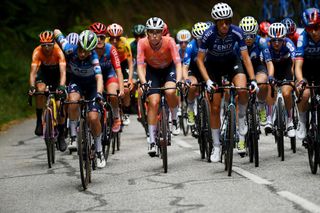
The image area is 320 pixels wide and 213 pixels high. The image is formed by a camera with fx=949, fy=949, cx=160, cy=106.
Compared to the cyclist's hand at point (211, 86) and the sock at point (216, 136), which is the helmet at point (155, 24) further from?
the sock at point (216, 136)

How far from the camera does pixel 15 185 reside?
39.0ft

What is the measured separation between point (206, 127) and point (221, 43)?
144 cm

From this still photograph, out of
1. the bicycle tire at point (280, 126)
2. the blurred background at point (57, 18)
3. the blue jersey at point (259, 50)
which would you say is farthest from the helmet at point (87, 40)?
the blurred background at point (57, 18)

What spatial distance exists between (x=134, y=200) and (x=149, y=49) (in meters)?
4.27

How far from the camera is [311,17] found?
38.7ft

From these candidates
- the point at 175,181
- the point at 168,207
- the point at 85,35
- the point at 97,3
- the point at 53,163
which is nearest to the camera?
the point at 168,207

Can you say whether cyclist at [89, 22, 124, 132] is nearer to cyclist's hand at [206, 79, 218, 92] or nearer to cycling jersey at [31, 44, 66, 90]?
cycling jersey at [31, 44, 66, 90]

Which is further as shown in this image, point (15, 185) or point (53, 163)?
point (53, 163)

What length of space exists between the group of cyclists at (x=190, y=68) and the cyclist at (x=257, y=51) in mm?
16

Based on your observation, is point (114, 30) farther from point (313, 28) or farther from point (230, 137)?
point (230, 137)

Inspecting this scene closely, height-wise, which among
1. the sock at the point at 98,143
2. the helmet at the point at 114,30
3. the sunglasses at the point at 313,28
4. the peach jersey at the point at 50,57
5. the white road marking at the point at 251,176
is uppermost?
the helmet at the point at 114,30

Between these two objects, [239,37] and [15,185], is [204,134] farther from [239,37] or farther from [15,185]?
[15,185]

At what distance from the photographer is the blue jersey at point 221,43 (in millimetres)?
12328

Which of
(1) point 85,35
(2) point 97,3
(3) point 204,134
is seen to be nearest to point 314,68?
(3) point 204,134
